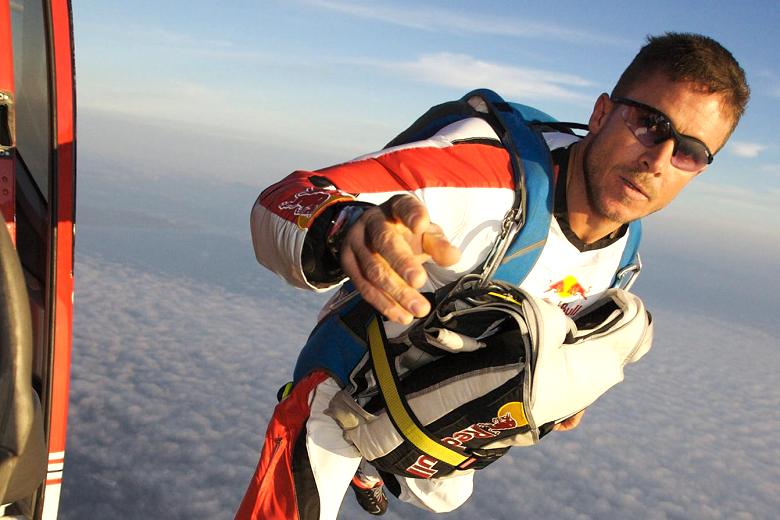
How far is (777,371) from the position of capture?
27.7m

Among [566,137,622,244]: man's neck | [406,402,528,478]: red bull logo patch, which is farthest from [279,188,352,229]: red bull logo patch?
[566,137,622,244]: man's neck

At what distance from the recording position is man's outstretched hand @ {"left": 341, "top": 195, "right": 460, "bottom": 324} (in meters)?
0.86

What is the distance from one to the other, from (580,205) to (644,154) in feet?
0.83

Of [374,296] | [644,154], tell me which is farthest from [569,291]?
[374,296]

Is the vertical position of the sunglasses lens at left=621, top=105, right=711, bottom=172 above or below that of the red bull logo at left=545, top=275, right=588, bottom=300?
above

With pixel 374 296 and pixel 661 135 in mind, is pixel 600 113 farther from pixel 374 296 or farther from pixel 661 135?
pixel 374 296

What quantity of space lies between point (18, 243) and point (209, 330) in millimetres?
12811

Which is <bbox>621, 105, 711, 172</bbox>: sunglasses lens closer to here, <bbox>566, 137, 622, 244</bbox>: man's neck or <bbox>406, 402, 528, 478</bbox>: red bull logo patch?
<bbox>566, 137, 622, 244</bbox>: man's neck

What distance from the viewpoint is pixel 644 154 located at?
1.85 metres

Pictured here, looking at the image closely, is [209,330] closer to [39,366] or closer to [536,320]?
[39,366]

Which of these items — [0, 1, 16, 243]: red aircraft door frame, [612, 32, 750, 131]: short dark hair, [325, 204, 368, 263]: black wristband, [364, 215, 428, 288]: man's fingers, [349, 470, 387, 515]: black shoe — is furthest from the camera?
[349, 470, 387, 515]: black shoe

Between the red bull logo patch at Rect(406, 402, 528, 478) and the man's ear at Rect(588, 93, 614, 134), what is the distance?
38.9 inches

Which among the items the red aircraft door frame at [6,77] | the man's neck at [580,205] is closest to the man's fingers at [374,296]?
the man's neck at [580,205]

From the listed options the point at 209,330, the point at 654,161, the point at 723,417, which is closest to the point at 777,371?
the point at 723,417
